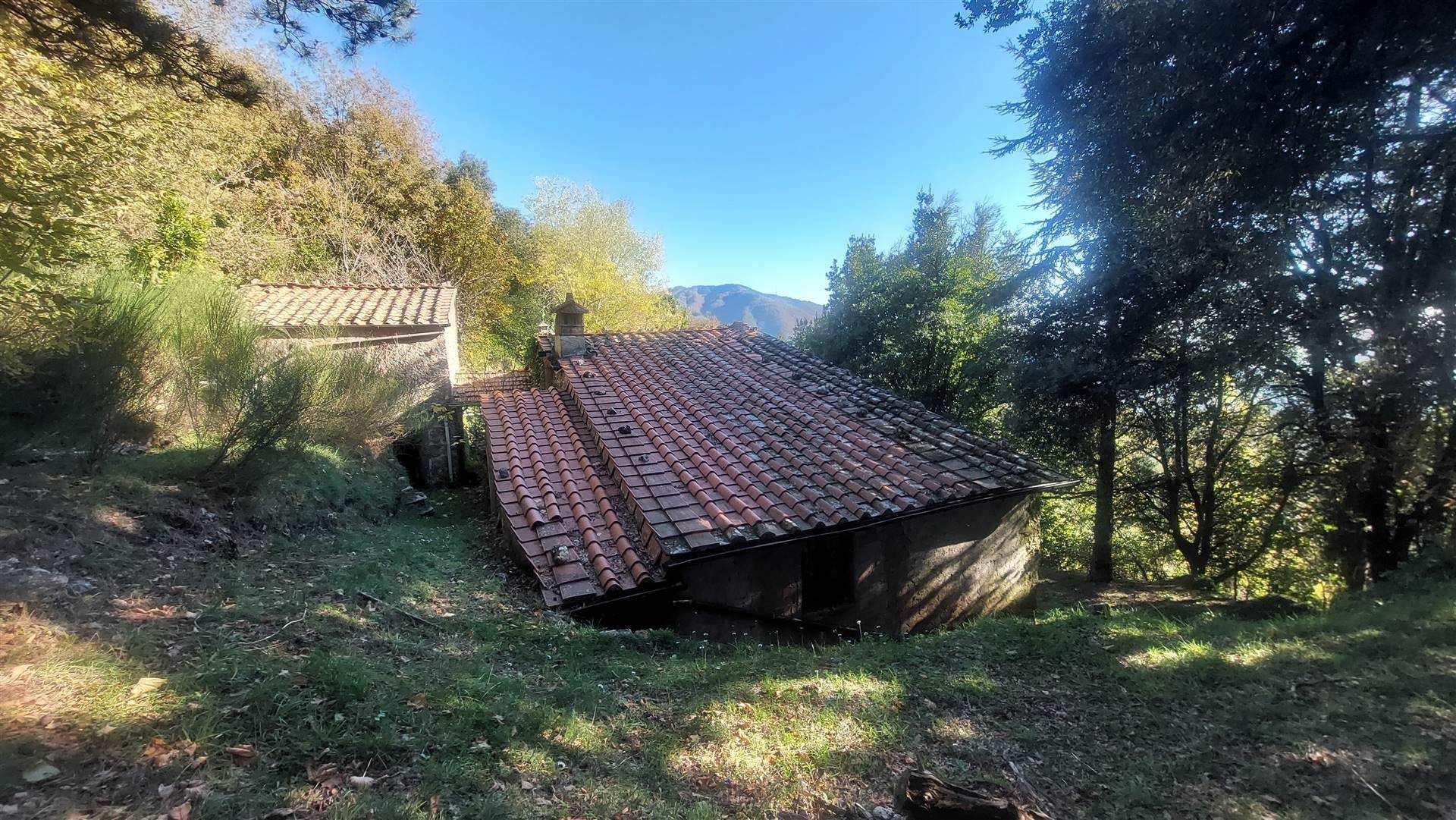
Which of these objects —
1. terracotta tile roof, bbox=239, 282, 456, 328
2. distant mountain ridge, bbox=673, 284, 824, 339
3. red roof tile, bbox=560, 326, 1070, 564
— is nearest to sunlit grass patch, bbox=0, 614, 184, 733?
red roof tile, bbox=560, 326, 1070, 564

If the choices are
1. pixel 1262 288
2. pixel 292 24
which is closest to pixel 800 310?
pixel 1262 288

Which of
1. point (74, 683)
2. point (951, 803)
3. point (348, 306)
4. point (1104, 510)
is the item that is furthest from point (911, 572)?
point (348, 306)

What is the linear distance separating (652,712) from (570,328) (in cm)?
877

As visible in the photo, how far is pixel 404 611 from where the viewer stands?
14.2ft

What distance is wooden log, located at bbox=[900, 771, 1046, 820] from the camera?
7.60 ft

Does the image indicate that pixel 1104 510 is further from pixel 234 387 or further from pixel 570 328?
pixel 234 387

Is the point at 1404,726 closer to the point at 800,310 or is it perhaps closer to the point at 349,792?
the point at 349,792

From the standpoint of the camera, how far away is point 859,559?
251 inches

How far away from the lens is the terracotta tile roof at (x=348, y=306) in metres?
10.2

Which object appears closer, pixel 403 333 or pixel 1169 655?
pixel 1169 655

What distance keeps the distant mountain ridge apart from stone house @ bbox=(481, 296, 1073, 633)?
214 feet

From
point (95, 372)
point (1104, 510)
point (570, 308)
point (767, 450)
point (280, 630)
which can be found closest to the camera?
point (280, 630)

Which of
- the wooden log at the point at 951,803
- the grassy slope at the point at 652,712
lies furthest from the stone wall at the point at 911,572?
the wooden log at the point at 951,803

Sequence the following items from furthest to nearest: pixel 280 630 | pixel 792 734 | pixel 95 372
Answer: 1. pixel 95 372
2. pixel 280 630
3. pixel 792 734
